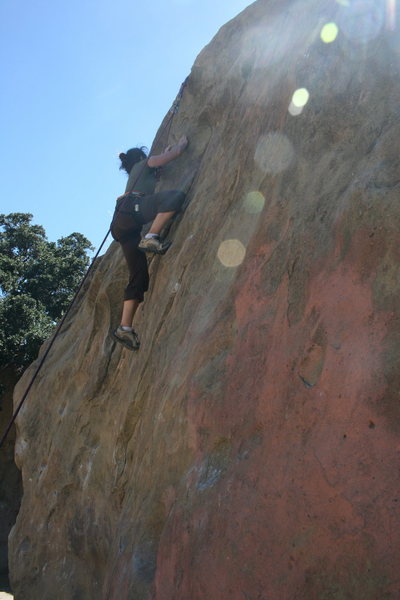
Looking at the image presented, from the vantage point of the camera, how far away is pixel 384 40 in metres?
3.86

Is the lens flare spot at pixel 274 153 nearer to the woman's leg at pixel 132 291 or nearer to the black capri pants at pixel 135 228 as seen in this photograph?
the black capri pants at pixel 135 228

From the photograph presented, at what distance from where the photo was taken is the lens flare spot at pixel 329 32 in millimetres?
4340

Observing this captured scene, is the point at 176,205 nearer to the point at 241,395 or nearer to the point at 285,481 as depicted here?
the point at 241,395

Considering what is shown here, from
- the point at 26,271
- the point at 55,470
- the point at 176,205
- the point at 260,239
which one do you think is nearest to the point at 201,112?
the point at 176,205

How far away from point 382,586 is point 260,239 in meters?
2.50

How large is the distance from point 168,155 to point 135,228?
103cm

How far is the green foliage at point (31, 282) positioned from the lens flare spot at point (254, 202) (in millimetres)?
15782

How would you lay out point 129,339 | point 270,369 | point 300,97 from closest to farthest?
point 270,369 → point 300,97 → point 129,339

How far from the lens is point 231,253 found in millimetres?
4918

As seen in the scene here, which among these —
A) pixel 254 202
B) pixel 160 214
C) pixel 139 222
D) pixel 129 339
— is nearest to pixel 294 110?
pixel 254 202

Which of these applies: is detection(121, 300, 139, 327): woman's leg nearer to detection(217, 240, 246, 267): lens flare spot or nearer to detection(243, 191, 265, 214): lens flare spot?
detection(217, 240, 246, 267): lens flare spot

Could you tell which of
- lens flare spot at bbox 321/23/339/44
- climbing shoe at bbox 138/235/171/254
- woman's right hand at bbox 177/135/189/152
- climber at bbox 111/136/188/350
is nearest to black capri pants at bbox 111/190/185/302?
climber at bbox 111/136/188/350

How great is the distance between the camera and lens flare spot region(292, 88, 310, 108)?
14.9ft

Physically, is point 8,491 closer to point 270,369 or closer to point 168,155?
point 168,155
